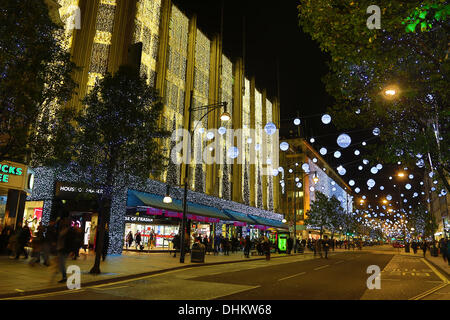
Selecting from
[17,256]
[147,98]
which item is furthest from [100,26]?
[17,256]

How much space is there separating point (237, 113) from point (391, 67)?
109 ft

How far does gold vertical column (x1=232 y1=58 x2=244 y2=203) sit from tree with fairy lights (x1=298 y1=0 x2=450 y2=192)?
1070 inches

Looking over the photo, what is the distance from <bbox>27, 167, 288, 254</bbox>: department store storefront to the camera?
22266 mm

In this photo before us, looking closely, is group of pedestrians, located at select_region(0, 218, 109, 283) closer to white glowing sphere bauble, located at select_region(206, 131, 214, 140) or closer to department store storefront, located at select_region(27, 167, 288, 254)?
department store storefront, located at select_region(27, 167, 288, 254)

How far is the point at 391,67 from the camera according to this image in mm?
11953

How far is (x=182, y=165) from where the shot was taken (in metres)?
33.1

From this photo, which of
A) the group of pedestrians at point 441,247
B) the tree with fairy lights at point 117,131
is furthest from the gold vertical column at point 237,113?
the tree with fairy lights at point 117,131

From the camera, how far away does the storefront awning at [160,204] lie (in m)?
25.6

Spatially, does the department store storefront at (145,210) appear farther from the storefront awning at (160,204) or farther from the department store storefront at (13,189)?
the department store storefront at (13,189)

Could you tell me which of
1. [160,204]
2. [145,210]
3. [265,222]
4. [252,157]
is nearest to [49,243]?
[145,210]

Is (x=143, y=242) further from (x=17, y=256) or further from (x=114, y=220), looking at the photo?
(x=17, y=256)

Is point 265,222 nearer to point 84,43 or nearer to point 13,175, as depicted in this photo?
point 84,43
